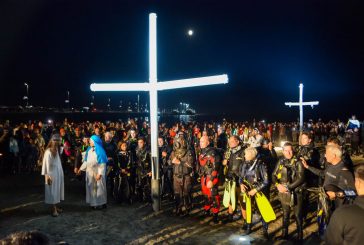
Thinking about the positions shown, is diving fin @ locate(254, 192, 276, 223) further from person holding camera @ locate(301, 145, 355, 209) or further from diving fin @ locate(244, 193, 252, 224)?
person holding camera @ locate(301, 145, 355, 209)

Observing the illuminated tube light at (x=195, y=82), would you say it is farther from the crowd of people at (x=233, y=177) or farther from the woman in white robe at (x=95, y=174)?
the woman in white robe at (x=95, y=174)

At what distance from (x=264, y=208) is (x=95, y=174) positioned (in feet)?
14.8

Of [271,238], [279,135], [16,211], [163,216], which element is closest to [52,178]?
[16,211]

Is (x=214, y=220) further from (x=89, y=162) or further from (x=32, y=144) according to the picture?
(x=32, y=144)

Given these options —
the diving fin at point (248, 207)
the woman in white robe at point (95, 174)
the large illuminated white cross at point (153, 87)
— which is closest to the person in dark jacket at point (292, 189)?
the diving fin at point (248, 207)

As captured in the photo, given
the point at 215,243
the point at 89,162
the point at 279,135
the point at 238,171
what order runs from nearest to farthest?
the point at 215,243, the point at 238,171, the point at 89,162, the point at 279,135

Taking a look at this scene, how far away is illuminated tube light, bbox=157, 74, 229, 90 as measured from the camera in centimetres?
712

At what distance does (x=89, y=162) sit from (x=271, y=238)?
16.3 feet

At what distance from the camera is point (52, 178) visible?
8.03 metres

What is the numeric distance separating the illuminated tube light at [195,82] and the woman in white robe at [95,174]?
2.37 meters

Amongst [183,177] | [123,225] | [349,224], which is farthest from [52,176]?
[349,224]

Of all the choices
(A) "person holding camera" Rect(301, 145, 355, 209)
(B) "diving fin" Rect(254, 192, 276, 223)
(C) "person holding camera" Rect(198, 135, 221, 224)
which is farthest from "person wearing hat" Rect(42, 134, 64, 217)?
(A) "person holding camera" Rect(301, 145, 355, 209)

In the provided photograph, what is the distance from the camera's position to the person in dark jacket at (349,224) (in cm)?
295

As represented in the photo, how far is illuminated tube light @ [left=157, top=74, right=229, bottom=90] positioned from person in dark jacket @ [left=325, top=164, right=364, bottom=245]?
169 inches
